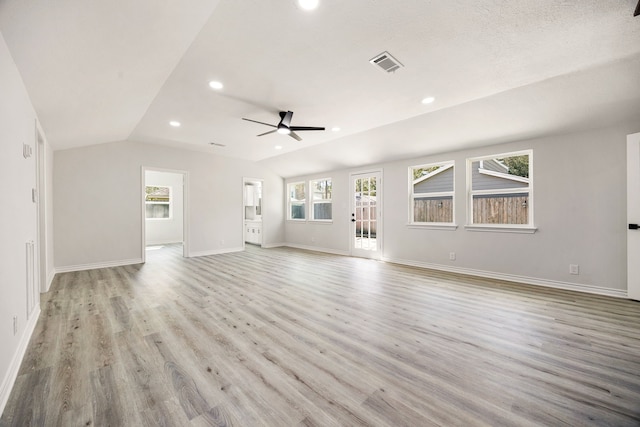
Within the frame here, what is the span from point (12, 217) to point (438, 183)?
579cm

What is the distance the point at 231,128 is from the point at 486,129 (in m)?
4.28

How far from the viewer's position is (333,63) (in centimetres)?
260

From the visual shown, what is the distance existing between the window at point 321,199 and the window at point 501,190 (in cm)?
365

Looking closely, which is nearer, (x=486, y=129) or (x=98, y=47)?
(x=98, y=47)

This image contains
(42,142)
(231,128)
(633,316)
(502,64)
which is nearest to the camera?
(502,64)

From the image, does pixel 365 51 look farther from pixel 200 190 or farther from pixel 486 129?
pixel 200 190

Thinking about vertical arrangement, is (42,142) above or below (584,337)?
above

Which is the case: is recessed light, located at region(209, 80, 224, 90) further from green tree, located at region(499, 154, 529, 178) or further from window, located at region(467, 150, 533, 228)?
green tree, located at region(499, 154, 529, 178)

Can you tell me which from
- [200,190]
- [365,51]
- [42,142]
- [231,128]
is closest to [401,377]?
[365,51]

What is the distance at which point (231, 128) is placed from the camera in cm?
461

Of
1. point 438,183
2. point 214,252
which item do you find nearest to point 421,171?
point 438,183

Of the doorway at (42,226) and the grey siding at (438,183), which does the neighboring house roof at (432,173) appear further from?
the doorway at (42,226)

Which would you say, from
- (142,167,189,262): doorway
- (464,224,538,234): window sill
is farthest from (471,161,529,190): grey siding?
(142,167,189,262): doorway

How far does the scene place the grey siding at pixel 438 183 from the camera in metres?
5.03
